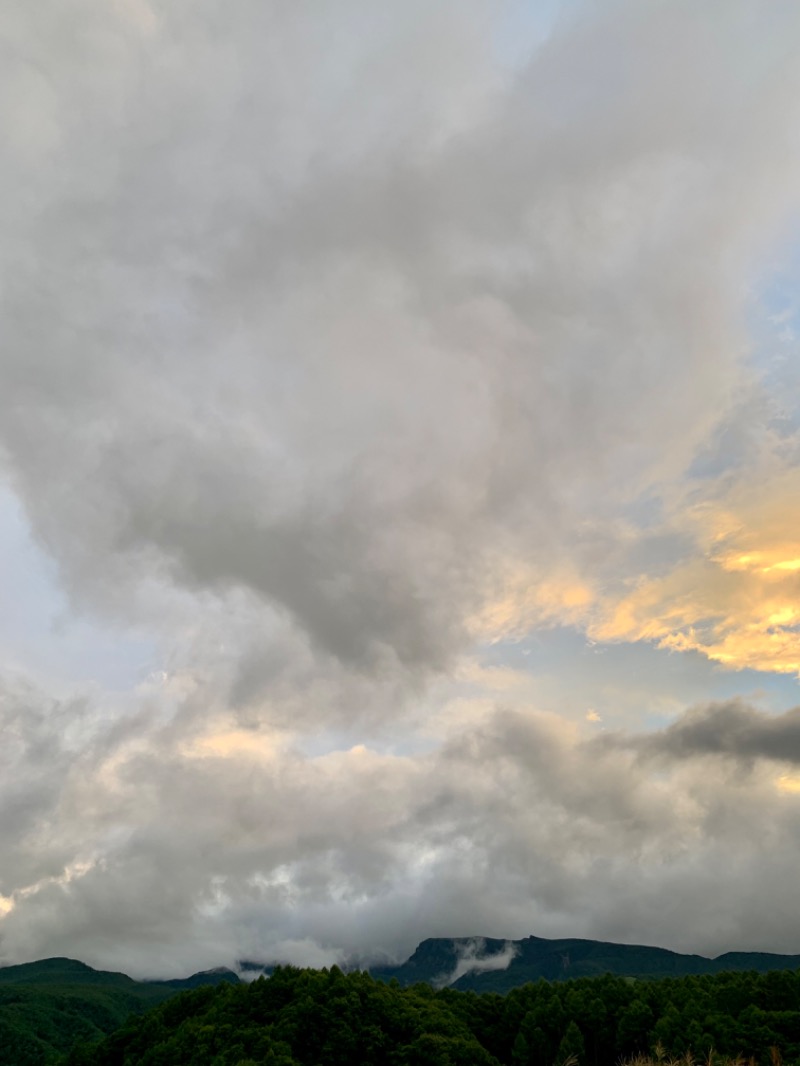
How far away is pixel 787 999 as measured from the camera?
116438 millimetres

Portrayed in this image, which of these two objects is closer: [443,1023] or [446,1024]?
[443,1023]

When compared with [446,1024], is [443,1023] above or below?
above

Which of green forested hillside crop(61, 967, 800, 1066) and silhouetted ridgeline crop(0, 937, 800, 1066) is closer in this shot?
green forested hillside crop(61, 967, 800, 1066)

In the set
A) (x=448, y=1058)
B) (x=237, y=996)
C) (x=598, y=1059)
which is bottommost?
(x=598, y=1059)

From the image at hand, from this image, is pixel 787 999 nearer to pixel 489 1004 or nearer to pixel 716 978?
pixel 716 978

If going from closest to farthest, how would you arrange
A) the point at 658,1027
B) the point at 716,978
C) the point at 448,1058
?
1. the point at 448,1058
2. the point at 658,1027
3. the point at 716,978

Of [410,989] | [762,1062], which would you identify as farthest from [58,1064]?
[762,1062]

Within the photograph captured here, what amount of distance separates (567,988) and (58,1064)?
3260 inches

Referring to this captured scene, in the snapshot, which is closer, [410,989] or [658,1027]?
[658,1027]

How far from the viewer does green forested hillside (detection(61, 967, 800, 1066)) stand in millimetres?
92625

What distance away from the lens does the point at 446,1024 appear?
10281 cm

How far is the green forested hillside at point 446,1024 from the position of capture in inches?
3647

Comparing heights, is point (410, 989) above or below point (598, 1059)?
above

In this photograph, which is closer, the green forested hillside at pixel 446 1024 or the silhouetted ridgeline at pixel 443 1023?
the green forested hillside at pixel 446 1024
